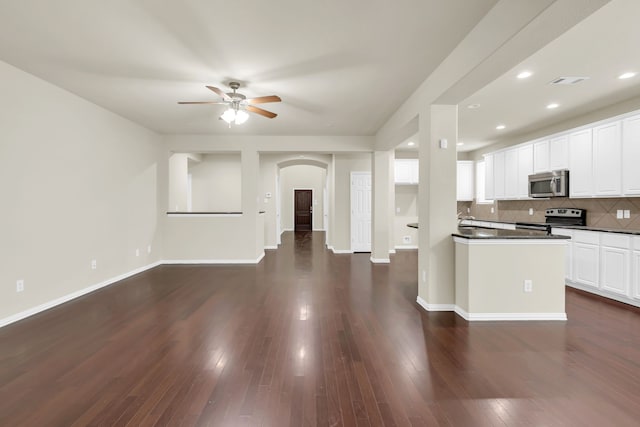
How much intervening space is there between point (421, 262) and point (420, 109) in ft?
6.25

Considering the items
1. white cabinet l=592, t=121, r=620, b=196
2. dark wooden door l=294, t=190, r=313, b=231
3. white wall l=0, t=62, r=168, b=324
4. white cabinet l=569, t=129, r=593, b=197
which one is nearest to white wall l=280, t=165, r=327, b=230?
dark wooden door l=294, t=190, r=313, b=231

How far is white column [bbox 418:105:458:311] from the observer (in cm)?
350

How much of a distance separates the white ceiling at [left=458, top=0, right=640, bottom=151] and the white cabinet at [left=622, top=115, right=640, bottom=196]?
439 millimetres

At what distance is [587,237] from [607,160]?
42.7 inches

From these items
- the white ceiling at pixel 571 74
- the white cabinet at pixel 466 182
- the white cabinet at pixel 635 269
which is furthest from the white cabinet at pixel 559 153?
the white cabinet at pixel 466 182

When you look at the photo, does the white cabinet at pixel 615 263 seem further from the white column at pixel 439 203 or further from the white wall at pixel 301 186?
the white wall at pixel 301 186

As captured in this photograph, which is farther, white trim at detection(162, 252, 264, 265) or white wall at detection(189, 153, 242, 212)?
white wall at detection(189, 153, 242, 212)

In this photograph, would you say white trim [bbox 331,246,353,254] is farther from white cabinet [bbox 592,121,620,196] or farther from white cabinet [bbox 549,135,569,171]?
white cabinet [bbox 592,121,620,196]

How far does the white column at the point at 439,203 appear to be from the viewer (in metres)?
3.50

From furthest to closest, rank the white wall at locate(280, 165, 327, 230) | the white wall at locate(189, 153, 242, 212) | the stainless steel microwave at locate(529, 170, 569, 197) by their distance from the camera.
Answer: the white wall at locate(280, 165, 327, 230) → the white wall at locate(189, 153, 242, 212) → the stainless steel microwave at locate(529, 170, 569, 197)

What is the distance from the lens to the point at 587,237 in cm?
424

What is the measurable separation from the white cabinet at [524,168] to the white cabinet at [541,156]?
94 mm

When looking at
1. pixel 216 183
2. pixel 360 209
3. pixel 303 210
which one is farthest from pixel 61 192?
pixel 303 210

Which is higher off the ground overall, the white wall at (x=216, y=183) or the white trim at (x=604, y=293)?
the white wall at (x=216, y=183)
